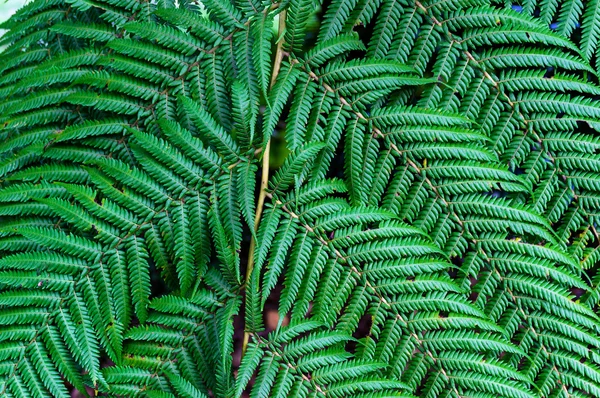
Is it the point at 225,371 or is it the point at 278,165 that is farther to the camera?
the point at 278,165

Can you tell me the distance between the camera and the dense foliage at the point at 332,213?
114cm

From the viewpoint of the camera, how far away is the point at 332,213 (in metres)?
1.16

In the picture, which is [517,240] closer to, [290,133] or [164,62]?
[290,133]

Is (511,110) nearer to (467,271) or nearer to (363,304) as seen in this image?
(467,271)

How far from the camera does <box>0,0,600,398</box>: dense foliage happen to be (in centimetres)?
114

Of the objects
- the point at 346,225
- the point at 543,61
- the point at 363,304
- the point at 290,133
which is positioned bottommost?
the point at 363,304

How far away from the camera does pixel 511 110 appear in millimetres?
1181

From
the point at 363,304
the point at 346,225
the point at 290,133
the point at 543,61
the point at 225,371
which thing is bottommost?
the point at 225,371

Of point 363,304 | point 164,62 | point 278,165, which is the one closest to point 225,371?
point 363,304

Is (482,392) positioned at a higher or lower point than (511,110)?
lower

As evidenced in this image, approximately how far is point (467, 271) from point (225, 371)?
22.0 inches

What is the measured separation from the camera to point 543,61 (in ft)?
3.74

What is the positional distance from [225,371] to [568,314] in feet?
2.41

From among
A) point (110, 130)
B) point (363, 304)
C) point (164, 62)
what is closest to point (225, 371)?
point (363, 304)
